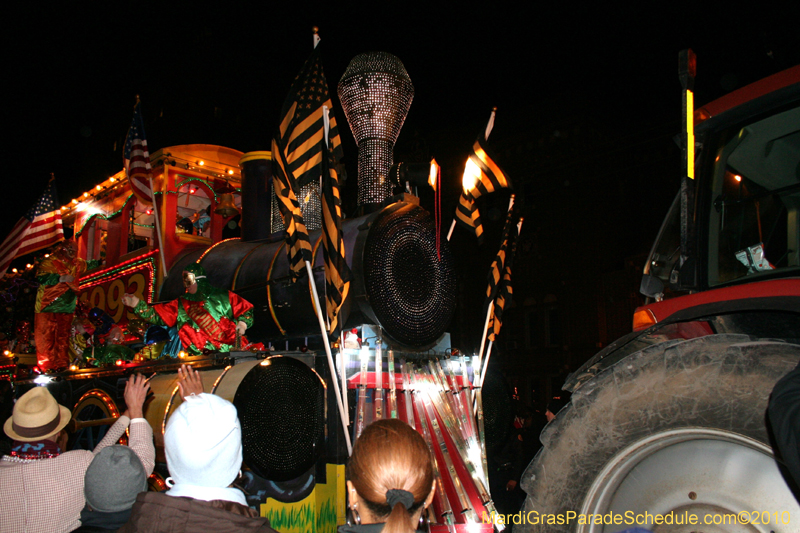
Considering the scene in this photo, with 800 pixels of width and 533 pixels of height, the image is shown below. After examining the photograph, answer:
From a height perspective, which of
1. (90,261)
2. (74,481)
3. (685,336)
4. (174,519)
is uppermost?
(90,261)

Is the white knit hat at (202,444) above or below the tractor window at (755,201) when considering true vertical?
below

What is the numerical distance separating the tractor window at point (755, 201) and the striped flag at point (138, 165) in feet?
18.5

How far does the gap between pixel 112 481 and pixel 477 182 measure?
397 cm

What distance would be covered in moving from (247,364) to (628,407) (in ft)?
8.83

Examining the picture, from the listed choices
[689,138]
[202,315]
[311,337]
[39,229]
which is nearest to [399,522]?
[689,138]

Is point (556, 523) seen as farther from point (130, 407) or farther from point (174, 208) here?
point (174, 208)

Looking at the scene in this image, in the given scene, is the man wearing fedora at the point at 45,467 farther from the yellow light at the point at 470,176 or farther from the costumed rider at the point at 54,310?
the costumed rider at the point at 54,310

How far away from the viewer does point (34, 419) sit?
7.86 feet

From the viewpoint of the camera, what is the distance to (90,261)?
754 cm

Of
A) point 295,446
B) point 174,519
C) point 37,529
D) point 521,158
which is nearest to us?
point 174,519

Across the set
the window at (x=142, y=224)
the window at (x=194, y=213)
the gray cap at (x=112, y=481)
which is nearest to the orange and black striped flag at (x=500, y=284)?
the gray cap at (x=112, y=481)

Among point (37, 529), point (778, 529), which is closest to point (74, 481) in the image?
point (37, 529)

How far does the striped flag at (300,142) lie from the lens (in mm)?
4273

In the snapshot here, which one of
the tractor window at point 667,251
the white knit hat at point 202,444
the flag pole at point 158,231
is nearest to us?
the white knit hat at point 202,444
